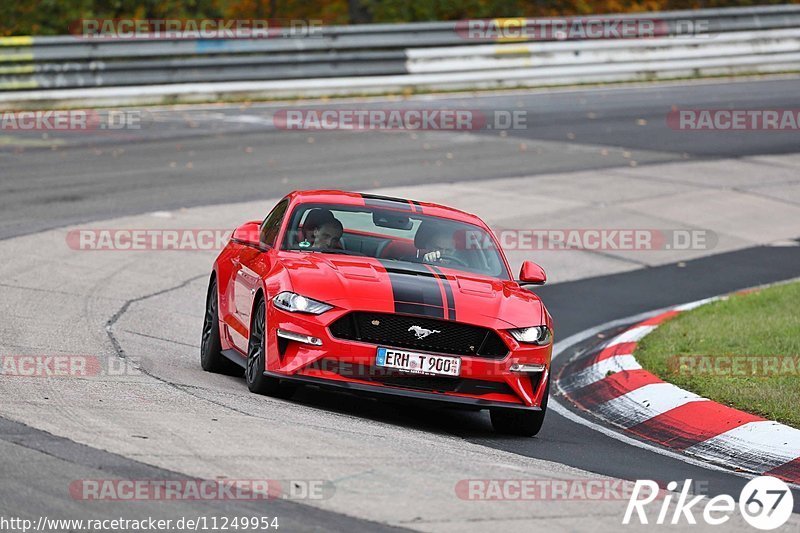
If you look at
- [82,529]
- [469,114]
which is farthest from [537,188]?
[82,529]

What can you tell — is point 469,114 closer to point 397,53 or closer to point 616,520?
point 397,53

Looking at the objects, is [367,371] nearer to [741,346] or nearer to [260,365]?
[260,365]

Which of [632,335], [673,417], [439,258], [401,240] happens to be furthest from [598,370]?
[401,240]

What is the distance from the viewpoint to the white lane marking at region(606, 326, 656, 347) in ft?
39.6

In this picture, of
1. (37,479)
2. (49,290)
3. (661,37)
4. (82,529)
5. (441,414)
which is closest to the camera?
(82,529)

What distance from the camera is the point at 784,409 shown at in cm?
923

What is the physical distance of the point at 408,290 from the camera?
29.0 feet

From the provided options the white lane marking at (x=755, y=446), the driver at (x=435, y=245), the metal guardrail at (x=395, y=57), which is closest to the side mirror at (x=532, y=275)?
the driver at (x=435, y=245)

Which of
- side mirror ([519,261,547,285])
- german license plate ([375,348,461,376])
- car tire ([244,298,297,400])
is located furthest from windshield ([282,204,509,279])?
german license plate ([375,348,461,376])

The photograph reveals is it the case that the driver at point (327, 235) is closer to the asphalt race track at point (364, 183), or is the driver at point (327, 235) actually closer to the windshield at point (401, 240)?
the windshield at point (401, 240)

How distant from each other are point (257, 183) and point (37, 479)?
12830 mm

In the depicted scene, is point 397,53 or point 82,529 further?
point 397,53

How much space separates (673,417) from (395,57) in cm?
1838

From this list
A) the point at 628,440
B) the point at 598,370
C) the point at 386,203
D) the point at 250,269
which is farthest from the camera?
the point at 598,370
